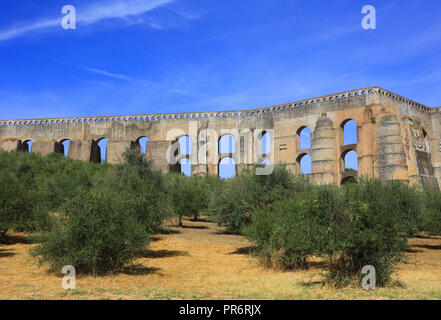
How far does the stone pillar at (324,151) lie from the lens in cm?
3083

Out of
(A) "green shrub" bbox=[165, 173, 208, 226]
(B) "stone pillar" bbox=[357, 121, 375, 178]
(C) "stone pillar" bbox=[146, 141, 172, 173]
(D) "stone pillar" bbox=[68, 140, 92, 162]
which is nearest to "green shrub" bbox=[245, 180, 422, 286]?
(A) "green shrub" bbox=[165, 173, 208, 226]

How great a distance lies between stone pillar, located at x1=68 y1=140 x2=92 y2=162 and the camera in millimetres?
35812

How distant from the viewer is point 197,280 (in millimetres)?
9234

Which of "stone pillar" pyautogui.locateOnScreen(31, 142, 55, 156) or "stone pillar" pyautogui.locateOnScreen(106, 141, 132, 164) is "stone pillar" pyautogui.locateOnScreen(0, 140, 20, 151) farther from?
"stone pillar" pyautogui.locateOnScreen(106, 141, 132, 164)

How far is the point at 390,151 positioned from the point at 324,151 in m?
4.87

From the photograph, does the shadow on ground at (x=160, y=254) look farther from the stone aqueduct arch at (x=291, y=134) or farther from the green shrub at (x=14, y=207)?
the stone aqueduct arch at (x=291, y=134)

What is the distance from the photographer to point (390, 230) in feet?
24.7

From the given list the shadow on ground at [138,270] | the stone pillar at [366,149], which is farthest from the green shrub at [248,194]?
the stone pillar at [366,149]

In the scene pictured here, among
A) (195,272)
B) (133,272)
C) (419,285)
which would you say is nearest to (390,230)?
(419,285)

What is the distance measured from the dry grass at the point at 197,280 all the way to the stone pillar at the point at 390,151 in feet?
47.7

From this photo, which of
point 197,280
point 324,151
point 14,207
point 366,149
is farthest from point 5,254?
point 366,149

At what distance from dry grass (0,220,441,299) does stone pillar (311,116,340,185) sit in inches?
647
